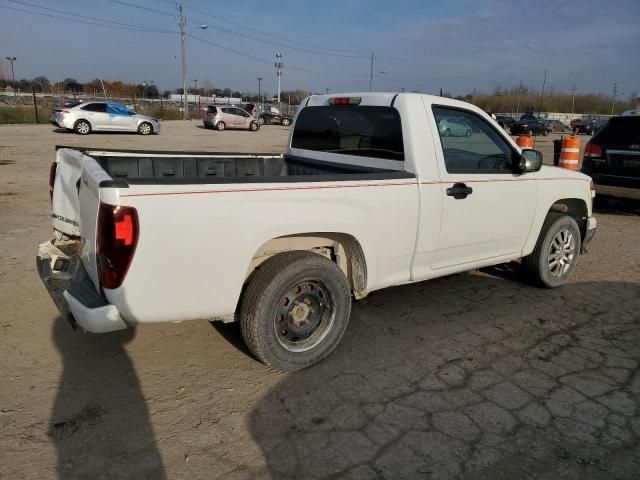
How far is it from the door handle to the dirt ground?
1.11 meters

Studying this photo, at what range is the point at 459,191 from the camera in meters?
3.98

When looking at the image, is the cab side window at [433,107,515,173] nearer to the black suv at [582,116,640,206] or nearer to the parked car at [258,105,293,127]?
the black suv at [582,116,640,206]

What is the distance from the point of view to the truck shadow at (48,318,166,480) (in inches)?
99.5

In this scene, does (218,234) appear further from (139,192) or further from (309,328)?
(309,328)

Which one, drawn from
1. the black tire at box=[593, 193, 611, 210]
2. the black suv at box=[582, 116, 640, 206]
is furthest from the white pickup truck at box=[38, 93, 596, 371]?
the black tire at box=[593, 193, 611, 210]

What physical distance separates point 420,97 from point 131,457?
3136 millimetres

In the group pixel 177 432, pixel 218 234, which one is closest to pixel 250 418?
pixel 177 432

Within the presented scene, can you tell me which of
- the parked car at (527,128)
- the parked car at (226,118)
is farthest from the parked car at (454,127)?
the parked car at (527,128)

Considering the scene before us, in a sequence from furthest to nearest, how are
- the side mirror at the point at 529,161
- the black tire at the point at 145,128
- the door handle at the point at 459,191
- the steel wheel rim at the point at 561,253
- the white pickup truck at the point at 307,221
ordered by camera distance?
1. the black tire at the point at 145,128
2. the steel wheel rim at the point at 561,253
3. the side mirror at the point at 529,161
4. the door handle at the point at 459,191
5. the white pickup truck at the point at 307,221

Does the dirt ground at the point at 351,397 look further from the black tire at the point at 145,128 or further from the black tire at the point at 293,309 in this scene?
the black tire at the point at 145,128

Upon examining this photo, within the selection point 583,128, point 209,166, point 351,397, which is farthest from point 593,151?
point 583,128

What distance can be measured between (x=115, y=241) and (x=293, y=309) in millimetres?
1327

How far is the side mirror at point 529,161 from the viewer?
432 centimetres

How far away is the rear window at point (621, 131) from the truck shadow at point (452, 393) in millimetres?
4423
